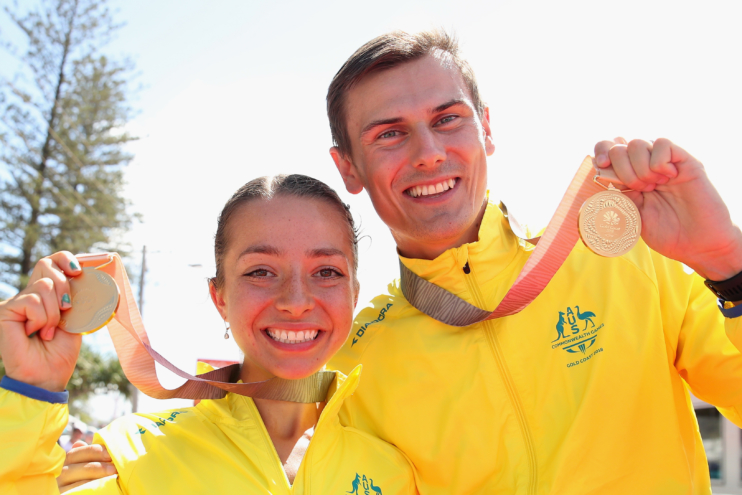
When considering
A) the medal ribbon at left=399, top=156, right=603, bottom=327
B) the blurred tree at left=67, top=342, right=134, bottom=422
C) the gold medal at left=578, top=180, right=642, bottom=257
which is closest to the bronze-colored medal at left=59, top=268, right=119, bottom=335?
the medal ribbon at left=399, top=156, right=603, bottom=327

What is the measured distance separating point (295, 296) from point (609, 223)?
121 centimetres

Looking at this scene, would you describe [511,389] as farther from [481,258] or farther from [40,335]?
[40,335]

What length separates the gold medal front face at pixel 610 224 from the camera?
6.64 ft

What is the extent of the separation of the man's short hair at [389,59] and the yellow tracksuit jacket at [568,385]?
3.34 feet

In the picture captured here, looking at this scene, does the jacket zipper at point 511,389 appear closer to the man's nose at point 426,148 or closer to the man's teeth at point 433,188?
the man's teeth at point 433,188

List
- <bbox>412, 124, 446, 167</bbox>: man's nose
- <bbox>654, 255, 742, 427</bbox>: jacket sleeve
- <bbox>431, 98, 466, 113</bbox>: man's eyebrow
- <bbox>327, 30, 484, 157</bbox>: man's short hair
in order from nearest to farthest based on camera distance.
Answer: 1. <bbox>654, 255, 742, 427</bbox>: jacket sleeve
2. <bbox>412, 124, 446, 167</bbox>: man's nose
3. <bbox>431, 98, 466, 113</bbox>: man's eyebrow
4. <bbox>327, 30, 484, 157</bbox>: man's short hair

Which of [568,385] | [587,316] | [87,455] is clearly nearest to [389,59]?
[587,316]

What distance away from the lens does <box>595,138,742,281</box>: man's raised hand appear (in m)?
1.90

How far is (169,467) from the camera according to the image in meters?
2.18

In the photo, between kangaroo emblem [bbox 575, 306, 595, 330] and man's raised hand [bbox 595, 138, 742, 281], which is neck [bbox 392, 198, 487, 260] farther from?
man's raised hand [bbox 595, 138, 742, 281]

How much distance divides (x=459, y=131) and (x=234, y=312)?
1405 millimetres

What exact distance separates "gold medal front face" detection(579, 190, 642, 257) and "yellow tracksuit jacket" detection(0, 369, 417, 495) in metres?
1.12

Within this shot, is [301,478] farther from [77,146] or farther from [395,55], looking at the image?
[77,146]

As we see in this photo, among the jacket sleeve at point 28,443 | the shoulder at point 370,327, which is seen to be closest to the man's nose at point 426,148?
the shoulder at point 370,327
